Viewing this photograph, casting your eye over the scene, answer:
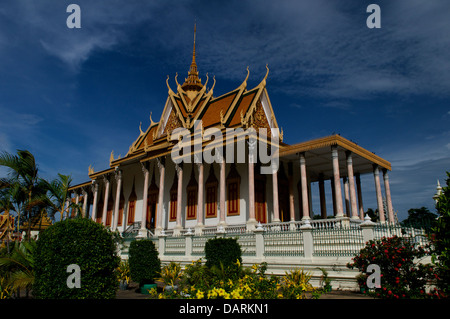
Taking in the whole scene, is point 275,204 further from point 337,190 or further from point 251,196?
point 337,190

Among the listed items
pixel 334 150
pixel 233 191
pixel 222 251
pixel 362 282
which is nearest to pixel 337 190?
pixel 334 150

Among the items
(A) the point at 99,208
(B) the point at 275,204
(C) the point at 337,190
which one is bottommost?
(B) the point at 275,204

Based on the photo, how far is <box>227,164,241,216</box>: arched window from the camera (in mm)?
18188

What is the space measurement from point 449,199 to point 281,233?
21.5 feet

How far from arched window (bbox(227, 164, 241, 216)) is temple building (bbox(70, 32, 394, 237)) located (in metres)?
0.05

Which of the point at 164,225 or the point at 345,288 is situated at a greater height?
the point at 164,225

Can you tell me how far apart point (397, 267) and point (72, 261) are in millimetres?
6419

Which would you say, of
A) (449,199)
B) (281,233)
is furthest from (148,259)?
(449,199)

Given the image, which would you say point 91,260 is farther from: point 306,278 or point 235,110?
point 235,110

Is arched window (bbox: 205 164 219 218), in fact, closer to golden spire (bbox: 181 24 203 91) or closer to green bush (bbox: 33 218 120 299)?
golden spire (bbox: 181 24 203 91)

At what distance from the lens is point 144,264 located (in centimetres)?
1059

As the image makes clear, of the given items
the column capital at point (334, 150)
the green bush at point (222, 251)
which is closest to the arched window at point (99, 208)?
the green bush at point (222, 251)

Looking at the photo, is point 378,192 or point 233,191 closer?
point 378,192

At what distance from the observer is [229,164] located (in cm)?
1900
